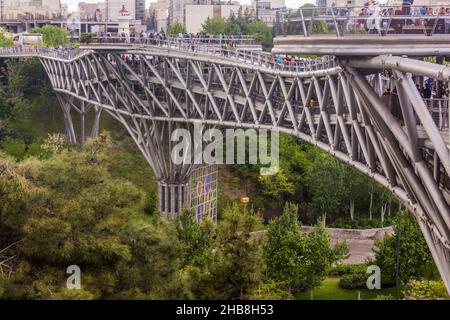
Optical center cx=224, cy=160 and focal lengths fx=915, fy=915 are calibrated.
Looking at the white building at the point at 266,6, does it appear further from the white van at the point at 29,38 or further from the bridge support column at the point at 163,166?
the bridge support column at the point at 163,166

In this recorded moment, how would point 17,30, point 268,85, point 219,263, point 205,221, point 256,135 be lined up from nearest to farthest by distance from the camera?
point 219,263, point 205,221, point 268,85, point 256,135, point 17,30

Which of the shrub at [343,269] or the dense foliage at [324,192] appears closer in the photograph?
the shrub at [343,269]

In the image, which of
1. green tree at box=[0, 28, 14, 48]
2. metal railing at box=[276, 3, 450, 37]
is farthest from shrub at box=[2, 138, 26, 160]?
metal railing at box=[276, 3, 450, 37]

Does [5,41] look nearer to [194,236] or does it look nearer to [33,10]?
[33,10]

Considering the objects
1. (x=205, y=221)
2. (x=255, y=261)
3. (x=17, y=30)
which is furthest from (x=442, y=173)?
(x=17, y=30)

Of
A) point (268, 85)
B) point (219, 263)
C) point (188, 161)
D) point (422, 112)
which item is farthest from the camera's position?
point (188, 161)

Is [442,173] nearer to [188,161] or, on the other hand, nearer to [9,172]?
[9,172]

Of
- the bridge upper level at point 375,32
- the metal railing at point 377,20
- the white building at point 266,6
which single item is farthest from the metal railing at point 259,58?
the white building at point 266,6
